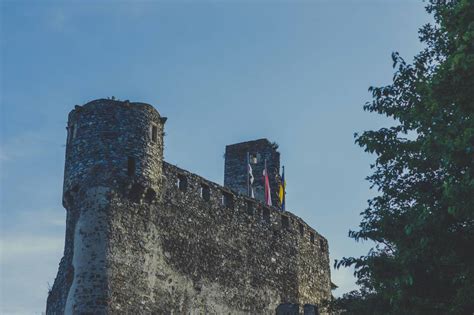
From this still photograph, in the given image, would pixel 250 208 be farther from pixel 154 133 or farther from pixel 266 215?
pixel 154 133

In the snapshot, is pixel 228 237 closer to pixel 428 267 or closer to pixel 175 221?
pixel 175 221

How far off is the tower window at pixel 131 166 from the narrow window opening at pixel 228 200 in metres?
5.39

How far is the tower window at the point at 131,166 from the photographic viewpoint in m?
23.9

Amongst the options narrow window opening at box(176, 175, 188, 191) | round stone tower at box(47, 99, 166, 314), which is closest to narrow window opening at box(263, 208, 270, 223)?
narrow window opening at box(176, 175, 188, 191)

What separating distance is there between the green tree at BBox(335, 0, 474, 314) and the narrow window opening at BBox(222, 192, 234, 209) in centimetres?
918

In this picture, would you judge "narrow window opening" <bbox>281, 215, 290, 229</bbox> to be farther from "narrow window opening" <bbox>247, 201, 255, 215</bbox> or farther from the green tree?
the green tree

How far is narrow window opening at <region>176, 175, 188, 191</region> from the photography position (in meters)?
26.4


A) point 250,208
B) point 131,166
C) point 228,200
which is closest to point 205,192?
point 228,200

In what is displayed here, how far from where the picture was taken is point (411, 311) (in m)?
16.6

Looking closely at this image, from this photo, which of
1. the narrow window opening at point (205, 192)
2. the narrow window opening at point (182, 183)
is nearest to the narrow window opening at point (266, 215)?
the narrow window opening at point (205, 192)

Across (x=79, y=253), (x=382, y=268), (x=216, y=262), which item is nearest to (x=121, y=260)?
(x=79, y=253)

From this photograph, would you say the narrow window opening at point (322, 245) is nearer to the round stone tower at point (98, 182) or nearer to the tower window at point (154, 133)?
the round stone tower at point (98, 182)

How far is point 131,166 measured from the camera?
24.0m

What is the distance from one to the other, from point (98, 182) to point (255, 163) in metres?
12.4
